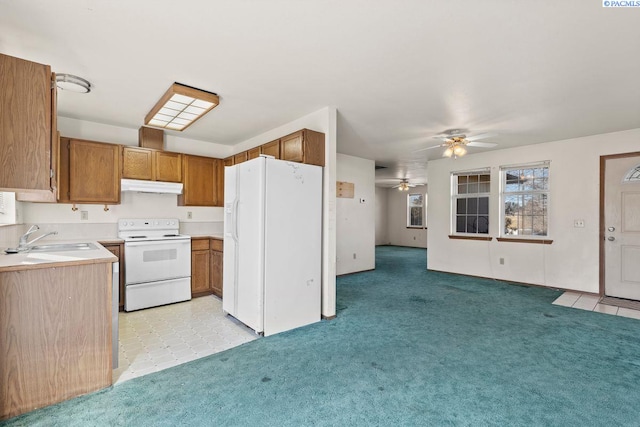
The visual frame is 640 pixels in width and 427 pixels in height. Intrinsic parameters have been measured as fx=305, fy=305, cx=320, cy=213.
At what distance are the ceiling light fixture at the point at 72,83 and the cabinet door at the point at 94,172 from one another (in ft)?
3.41

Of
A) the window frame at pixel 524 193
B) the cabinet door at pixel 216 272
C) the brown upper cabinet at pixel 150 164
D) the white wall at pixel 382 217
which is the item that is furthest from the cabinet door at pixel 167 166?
the white wall at pixel 382 217

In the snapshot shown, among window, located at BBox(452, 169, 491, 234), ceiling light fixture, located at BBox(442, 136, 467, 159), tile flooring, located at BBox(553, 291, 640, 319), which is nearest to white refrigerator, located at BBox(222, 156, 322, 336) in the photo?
ceiling light fixture, located at BBox(442, 136, 467, 159)

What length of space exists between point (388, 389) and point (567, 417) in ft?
3.57

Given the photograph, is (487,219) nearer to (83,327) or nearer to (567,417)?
(567,417)

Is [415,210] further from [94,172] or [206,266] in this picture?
[94,172]

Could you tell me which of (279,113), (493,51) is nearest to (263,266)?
(279,113)

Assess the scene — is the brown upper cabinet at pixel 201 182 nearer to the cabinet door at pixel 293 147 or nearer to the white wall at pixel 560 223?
the cabinet door at pixel 293 147

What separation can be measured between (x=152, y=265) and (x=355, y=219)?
389cm

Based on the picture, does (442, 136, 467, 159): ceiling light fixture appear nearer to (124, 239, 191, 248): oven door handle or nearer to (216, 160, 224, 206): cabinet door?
(216, 160, 224, 206): cabinet door

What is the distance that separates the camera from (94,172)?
13.1 feet

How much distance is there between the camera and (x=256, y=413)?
1902 mm

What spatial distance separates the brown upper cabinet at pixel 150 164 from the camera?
13.8 ft

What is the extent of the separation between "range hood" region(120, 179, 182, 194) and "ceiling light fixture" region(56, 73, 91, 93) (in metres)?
1.32

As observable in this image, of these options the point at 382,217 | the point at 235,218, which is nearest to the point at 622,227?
the point at 235,218
